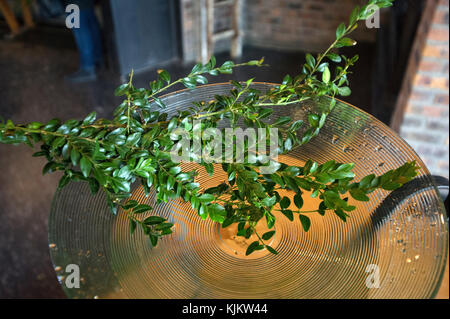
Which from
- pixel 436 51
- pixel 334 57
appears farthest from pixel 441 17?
pixel 334 57

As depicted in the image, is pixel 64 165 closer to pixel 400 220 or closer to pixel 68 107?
pixel 400 220

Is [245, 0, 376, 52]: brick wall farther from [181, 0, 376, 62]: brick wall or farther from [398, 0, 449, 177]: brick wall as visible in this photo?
[398, 0, 449, 177]: brick wall

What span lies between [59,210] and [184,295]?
325mm

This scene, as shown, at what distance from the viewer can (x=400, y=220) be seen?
875 millimetres

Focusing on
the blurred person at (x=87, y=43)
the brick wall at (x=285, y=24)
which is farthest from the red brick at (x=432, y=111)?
the blurred person at (x=87, y=43)

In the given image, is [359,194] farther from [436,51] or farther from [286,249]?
[436,51]

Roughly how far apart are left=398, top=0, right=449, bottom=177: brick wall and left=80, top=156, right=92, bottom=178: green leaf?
1.56m

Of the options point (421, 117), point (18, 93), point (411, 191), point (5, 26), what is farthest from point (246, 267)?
point (5, 26)

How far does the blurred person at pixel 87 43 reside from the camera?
3172 mm

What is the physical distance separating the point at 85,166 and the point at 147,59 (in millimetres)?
2580

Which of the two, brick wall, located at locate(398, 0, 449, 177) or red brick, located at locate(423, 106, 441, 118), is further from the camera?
red brick, located at locate(423, 106, 441, 118)

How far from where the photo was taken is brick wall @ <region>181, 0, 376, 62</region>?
322 cm

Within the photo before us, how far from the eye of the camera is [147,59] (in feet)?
10.5

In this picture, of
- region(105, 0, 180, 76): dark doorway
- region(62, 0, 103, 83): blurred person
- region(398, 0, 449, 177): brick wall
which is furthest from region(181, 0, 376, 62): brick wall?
region(398, 0, 449, 177): brick wall
